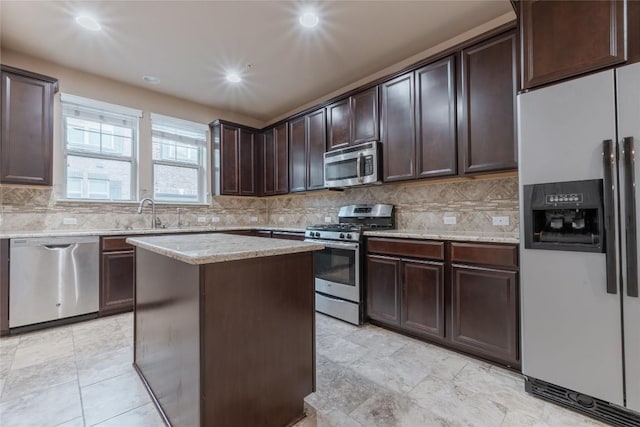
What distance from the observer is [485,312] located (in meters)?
2.17

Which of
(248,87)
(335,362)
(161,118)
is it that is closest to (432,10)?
(248,87)

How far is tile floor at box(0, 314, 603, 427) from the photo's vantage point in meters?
1.59

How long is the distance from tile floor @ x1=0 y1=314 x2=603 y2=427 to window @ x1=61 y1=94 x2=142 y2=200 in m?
1.80

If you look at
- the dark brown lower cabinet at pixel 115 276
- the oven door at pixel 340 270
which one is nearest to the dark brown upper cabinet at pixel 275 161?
the oven door at pixel 340 270

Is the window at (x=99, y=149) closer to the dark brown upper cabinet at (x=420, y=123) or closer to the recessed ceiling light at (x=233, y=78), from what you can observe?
the recessed ceiling light at (x=233, y=78)

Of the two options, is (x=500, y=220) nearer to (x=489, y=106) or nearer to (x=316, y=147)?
(x=489, y=106)

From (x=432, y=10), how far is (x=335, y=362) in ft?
9.73

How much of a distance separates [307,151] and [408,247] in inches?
82.8

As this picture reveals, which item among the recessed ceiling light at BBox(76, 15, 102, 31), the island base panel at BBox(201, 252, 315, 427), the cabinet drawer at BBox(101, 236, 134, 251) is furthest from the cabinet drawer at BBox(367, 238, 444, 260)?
the recessed ceiling light at BBox(76, 15, 102, 31)

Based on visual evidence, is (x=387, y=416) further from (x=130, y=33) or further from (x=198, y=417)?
(x=130, y=33)

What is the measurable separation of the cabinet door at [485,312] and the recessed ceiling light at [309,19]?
7.94ft

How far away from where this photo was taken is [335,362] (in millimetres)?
2219

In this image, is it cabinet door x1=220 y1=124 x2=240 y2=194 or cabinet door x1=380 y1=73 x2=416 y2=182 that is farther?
cabinet door x1=220 y1=124 x2=240 y2=194

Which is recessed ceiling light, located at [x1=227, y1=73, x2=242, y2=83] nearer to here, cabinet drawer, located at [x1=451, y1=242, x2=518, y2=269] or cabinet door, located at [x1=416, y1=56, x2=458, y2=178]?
cabinet door, located at [x1=416, y1=56, x2=458, y2=178]
